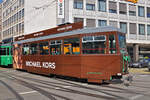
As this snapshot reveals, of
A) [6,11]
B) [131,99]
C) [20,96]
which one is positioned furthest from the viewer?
[6,11]

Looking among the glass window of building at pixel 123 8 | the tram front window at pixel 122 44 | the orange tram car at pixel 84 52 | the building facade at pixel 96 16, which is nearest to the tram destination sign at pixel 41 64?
the orange tram car at pixel 84 52

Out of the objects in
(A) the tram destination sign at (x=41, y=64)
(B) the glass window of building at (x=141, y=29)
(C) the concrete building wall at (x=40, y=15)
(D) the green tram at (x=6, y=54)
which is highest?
(C) the concrete building wall at (x=40, y=15)

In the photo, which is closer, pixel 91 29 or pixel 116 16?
pixel 91 29

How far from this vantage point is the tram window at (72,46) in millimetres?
10039

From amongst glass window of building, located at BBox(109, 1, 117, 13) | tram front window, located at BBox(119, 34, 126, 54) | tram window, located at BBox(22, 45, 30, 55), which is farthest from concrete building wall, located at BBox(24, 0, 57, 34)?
tram front window, located at BBox(119, 34, 126, 54)

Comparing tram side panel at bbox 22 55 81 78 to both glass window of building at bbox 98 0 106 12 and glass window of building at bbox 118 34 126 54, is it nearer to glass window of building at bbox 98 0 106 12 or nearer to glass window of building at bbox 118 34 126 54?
glass window of building at bbox 118 34 126 54

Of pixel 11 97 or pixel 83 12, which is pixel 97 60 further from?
pixel 83 12

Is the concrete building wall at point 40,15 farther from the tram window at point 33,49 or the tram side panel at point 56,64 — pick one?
the tram side panel at point 56,64

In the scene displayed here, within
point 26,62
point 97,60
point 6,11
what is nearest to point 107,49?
point 97,60

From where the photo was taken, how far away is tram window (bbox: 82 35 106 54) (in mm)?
9266

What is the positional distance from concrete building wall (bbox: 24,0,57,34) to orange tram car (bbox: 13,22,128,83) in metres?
19.5

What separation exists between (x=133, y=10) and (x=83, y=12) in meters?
10.8

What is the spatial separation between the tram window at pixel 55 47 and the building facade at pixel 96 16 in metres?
17.3

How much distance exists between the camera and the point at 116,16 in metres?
32.7
